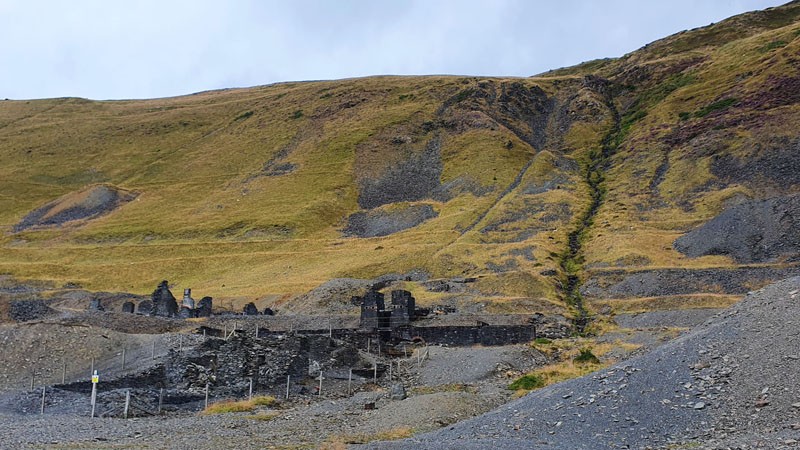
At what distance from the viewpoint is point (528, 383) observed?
108ft

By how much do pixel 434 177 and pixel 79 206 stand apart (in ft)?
198

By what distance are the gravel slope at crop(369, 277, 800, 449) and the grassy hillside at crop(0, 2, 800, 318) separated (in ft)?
121

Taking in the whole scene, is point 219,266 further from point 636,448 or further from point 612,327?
point 636,448

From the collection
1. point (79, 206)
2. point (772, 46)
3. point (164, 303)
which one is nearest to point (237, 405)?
point (164, 303)

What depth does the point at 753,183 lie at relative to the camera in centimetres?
9175

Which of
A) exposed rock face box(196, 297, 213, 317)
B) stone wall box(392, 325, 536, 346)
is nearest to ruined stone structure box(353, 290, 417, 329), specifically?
stone wall box(392, 325, 536, 346)

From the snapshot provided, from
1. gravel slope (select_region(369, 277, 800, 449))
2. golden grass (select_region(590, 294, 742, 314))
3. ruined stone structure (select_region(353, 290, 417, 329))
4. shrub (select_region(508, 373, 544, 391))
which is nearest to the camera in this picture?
gravel slope (select_region(369, 277, 800, 449))

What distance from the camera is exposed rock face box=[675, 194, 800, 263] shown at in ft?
217

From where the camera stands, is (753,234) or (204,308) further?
(753,234)

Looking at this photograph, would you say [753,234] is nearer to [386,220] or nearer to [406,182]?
[386,220]

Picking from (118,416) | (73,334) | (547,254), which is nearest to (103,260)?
(547,254)

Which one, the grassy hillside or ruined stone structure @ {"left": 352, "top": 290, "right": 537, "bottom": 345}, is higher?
the grassy hillside

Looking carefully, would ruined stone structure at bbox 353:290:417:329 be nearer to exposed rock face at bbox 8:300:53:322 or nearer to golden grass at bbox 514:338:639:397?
golden grass at bbox 514:338:639:397

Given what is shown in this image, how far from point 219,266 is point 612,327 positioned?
177 ft
